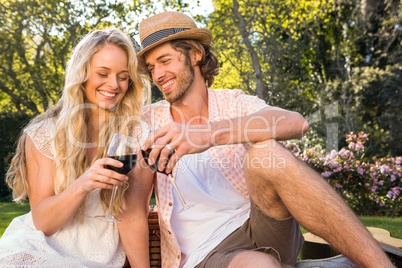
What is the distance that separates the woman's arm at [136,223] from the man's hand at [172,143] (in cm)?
47

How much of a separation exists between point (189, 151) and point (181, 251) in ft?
2.90

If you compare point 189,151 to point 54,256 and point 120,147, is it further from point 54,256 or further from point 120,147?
point 54,256

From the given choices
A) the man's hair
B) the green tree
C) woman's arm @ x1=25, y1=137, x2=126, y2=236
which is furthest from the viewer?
the green tree

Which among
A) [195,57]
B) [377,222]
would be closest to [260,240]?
[195,57]

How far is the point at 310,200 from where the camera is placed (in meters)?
1.96

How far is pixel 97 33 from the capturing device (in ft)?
8.95

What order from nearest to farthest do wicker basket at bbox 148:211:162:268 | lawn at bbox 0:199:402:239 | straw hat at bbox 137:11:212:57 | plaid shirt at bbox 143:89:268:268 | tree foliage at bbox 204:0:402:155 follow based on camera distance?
plaid shirt at bbox 143:89:268:268, wicker basket at bbox 148:211:162:268, straw hat at bbox 137:11:212:57, lawn at bbox 0:199:402:239, tree foliage at bbox 204:0:402:155

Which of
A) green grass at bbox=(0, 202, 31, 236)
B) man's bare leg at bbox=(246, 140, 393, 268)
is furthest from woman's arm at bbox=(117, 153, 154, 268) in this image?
green grass at bbox=(0, 202, 31, 236)

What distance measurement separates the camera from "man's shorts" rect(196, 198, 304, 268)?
7.27 feet

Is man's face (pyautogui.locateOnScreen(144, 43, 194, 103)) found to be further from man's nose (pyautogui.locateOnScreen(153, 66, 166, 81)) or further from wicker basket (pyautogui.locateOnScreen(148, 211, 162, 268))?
wicker basket (pyautogui.locateOnScreen(148, 211, 162, 268))

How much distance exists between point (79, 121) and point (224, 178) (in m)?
1.02

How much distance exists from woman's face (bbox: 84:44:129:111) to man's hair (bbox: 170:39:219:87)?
0.62 metres

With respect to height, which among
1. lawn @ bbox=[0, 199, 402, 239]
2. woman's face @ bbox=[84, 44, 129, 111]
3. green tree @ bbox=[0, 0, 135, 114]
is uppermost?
green tree @ bbox=[0, 0, 135, 114]

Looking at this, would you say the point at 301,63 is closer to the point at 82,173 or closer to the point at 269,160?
the point at 82,173
